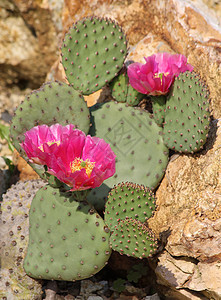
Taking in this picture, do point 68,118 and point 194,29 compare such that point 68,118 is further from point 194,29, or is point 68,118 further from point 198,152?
point 194,29

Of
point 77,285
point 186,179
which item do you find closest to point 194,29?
point 186,179

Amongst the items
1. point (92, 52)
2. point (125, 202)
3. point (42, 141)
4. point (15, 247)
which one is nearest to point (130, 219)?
point (125, 202)

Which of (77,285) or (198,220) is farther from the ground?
(198,220)

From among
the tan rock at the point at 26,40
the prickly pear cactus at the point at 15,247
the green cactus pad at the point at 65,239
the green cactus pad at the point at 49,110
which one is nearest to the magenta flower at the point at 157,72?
the green cactus pad at the point at 49,110

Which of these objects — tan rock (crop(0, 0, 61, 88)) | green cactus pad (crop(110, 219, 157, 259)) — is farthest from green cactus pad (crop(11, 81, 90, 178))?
tan rock (crop(0, 0, 61, 88))

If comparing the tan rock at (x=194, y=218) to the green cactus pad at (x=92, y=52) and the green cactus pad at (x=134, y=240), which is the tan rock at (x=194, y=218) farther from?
the green cactus pad at (x=92, y=52)

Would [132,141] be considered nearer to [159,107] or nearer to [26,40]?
[159,107]

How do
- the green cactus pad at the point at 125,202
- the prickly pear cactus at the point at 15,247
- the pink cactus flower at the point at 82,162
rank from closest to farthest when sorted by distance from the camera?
1. the pink cactus flower at the point at 82,162
2. the green cactus pad at the point at 125,202
3. the prickly pear cactus at the point at 15,247
